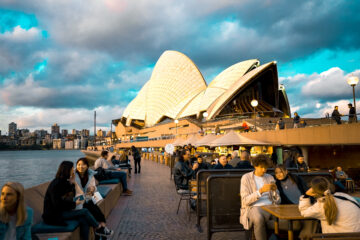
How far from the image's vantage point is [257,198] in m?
3.70

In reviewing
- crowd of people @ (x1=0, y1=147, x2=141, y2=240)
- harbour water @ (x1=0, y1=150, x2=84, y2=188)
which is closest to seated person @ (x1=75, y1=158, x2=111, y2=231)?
crowd of people @ (x1=0, y1=147, x2=141, y2=240)

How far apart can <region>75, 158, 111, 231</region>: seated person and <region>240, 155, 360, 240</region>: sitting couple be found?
226 centimetres

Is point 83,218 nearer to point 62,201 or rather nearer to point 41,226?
point 62,201

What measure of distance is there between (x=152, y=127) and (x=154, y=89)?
9.17m

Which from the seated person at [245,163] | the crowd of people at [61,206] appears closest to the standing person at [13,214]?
the crowd of people at [61,206]

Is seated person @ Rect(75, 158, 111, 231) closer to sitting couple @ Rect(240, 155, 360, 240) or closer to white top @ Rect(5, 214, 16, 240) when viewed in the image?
white top @ Rect(5, 214, 16, 240)

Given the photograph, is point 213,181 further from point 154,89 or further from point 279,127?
point 154,89

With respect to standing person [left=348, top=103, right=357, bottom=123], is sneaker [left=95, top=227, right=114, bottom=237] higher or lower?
lower

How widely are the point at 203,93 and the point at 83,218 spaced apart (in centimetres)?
4754

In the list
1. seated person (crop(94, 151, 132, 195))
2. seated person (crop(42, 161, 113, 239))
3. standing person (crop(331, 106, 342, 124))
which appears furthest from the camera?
standing person (crop(331, 106, 342, 124))

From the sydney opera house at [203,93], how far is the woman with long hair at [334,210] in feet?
100

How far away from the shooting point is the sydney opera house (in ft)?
133

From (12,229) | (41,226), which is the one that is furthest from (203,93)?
(12,229)

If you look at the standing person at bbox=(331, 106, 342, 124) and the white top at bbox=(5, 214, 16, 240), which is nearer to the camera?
the white top at bbox=(5, 214, 16, 240)
